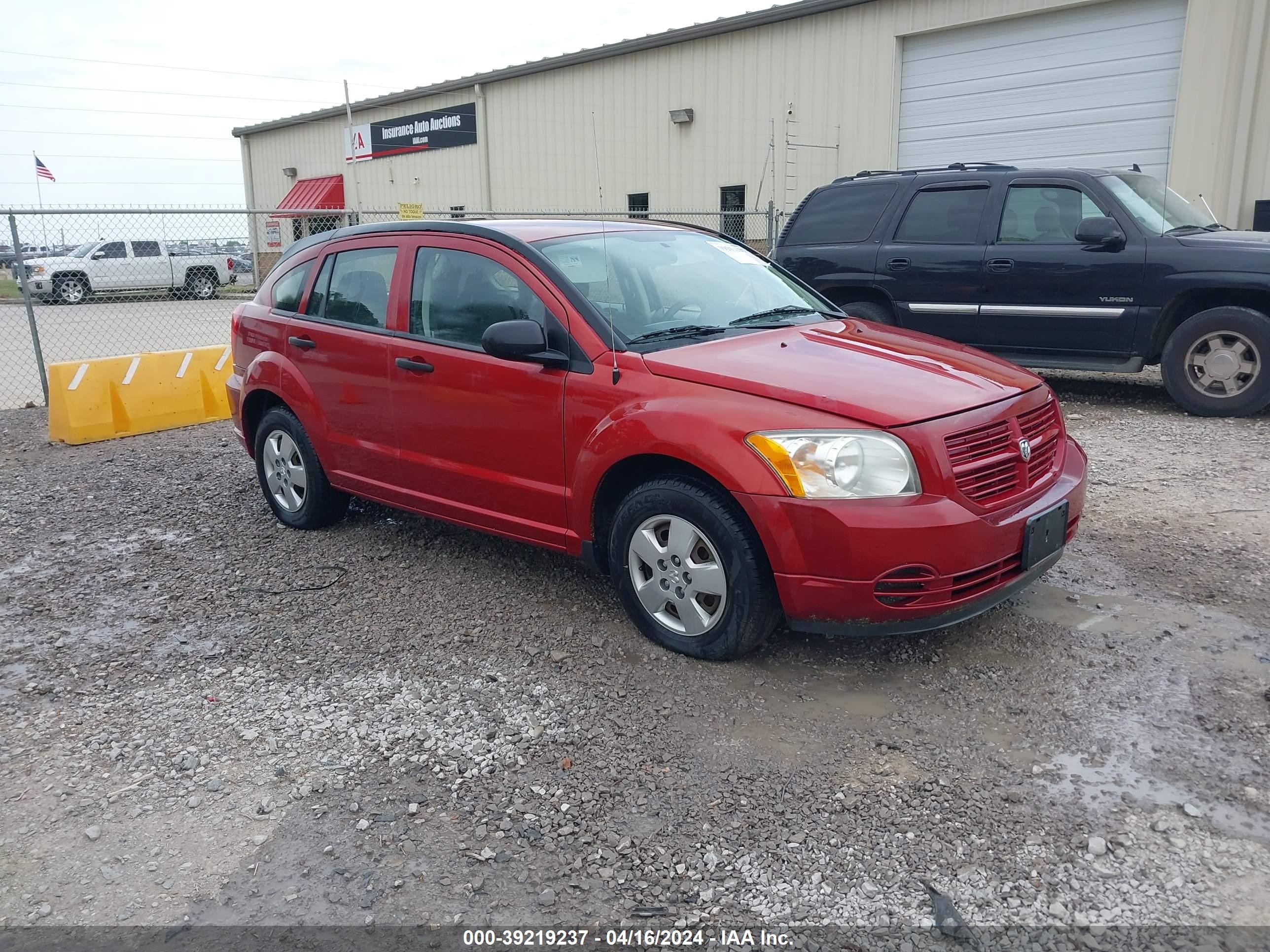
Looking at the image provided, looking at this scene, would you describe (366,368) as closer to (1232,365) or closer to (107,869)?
(107,869)

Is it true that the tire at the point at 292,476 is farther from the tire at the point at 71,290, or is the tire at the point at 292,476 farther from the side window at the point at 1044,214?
the tire at the point at 71,290

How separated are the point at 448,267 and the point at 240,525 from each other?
2290mm

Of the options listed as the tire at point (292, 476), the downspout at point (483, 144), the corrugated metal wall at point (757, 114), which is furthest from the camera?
the downspout at point (483, 144)

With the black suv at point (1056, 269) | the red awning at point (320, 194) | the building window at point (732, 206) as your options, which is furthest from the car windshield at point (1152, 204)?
the red awning at point (320, 194)

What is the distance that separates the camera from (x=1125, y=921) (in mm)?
2387

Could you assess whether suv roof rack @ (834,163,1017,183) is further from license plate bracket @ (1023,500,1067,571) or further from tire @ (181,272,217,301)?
tire @ (181,272,217,301)

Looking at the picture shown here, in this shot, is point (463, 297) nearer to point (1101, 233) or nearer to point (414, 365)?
point (414, 365)

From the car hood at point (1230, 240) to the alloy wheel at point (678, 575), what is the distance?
592 cm

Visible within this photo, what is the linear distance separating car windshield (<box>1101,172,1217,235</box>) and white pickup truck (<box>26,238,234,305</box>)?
19.8m

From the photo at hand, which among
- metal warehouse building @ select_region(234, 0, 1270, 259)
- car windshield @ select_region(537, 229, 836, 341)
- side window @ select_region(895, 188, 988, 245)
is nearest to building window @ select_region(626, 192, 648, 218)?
metal warehouse building @ select_region(234, 0, 1270, 259)

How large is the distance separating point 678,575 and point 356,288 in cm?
245

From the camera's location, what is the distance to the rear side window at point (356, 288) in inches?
190

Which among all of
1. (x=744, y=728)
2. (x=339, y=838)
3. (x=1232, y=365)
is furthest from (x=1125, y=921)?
(x=1232, y=365)

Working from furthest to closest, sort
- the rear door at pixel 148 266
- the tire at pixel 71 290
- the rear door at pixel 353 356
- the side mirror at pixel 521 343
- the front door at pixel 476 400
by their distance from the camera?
the rear door at pixel 148 266, the tire at pixel 71 290, the rear door at pixel 353 356, the front door at pixel 476 400, the side mirror at pixel 521 343
